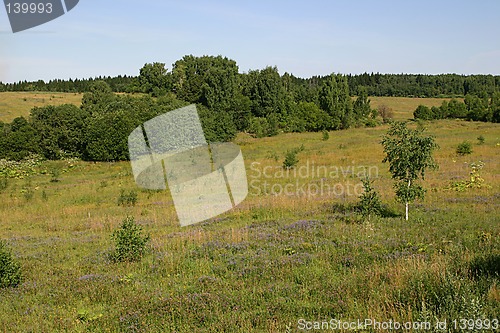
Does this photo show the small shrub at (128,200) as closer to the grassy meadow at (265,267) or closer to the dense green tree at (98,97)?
the grassy meadow at (265,267)

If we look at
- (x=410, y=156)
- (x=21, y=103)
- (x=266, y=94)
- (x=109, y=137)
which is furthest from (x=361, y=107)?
(x=410, y=156)

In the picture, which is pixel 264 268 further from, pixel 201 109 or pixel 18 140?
pixel 201 109

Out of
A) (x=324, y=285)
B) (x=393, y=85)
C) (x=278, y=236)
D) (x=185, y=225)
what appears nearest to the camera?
(x=324, y=285)

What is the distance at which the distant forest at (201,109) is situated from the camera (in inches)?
2002

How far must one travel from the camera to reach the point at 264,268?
9094 millimetres

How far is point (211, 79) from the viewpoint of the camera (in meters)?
74.8

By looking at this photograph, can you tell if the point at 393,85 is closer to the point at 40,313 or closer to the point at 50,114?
the point at 50,114

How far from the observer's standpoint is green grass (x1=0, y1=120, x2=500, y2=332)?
6.50 metres

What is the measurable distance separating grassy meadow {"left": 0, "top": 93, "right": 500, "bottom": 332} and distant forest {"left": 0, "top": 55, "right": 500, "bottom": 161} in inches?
1319

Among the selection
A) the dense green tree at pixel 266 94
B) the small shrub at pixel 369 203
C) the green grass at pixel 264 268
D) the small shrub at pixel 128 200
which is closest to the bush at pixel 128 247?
the green grass at pixel 264 268

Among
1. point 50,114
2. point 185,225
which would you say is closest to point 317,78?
point 50,114

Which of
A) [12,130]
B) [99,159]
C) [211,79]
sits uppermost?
[211,79]

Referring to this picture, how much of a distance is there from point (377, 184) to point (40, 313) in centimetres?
1982

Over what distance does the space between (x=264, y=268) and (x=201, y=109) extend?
2123 inches
